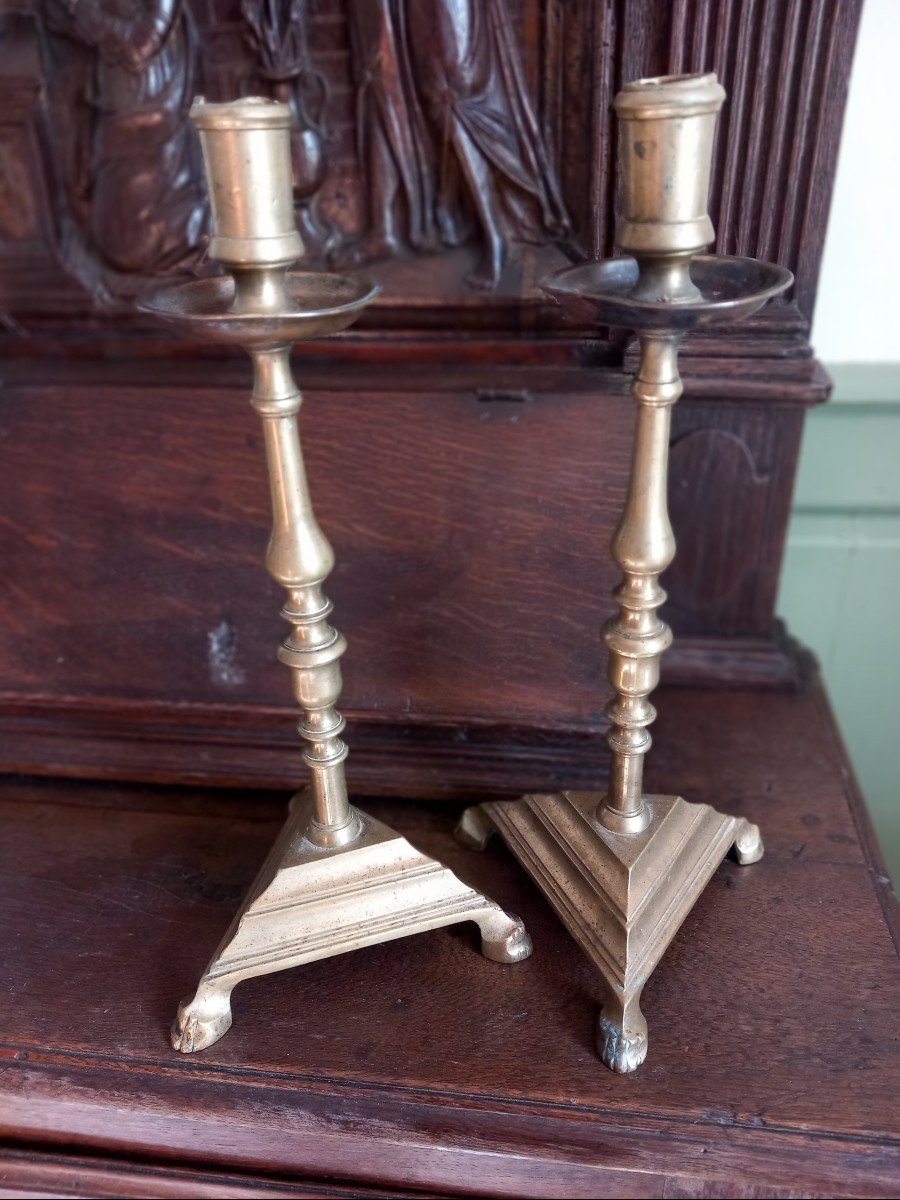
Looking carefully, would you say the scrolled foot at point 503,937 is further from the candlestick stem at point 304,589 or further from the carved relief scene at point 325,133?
the carved relief scene at point 325,133

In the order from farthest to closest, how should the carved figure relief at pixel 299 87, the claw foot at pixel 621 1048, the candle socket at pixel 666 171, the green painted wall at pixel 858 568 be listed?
1. the green painted wall at pixel 858 568
2. the carved figure relief at pixel 299 87
3. the claw foot at pixel 621 1048
4. the candle socket at pixel 666 171

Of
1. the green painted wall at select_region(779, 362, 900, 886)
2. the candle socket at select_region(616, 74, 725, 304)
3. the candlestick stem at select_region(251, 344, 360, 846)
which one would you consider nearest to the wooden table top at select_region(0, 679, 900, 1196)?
the candlestick stem at select_region(251, 344, 360, 846)

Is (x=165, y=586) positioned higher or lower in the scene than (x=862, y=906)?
higher

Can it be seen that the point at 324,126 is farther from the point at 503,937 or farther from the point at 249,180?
the point at 503,937

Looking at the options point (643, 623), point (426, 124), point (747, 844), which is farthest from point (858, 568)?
point (426, 124)

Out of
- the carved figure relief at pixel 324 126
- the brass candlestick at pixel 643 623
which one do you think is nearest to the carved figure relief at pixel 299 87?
the carved figure relief at pixel 324 126

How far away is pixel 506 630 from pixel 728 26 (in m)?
0.43

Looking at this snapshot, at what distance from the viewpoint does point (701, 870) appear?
2.21 ft

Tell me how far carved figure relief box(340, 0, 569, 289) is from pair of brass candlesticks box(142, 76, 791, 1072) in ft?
0.52

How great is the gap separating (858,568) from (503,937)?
59 centimetres

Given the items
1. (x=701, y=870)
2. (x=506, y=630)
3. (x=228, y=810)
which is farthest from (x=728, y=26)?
(x=228, y=810)

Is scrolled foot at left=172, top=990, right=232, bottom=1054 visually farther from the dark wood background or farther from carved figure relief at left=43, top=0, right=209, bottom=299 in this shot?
carved figure relief at left=43, top=0, right=209, bottom=299

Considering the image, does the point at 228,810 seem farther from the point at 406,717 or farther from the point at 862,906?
→ the point at 862,906

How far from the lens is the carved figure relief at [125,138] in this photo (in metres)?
0.69
